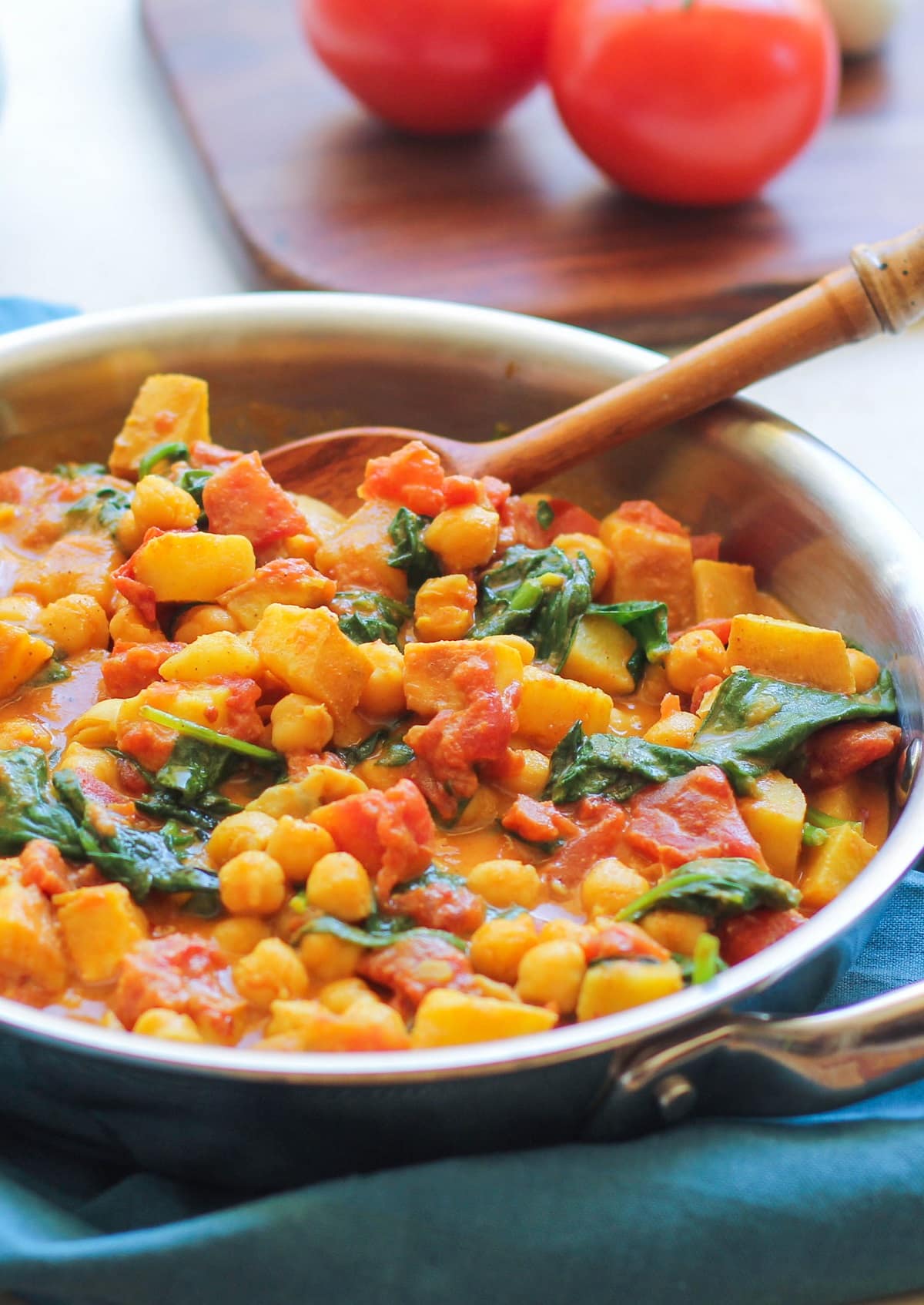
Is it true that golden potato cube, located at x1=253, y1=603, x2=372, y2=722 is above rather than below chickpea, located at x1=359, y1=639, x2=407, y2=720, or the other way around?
above

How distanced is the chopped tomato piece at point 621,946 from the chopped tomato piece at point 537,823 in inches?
16.2

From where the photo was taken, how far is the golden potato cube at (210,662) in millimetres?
3453

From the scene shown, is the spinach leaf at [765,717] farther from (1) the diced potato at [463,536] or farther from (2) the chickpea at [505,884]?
(1) the diced potato at [463,536]

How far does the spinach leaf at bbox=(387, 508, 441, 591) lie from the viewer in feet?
12.9

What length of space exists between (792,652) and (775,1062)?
1.30m

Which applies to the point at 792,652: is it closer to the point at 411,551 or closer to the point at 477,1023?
the point at 411,551

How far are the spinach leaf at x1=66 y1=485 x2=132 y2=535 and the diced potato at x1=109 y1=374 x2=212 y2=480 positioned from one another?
137 mm

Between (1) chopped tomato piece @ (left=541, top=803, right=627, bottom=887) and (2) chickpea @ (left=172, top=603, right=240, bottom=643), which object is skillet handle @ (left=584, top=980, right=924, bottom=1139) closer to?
(1) chopped tomato piece @ (left=541, top=803, right=627, bottom=887)

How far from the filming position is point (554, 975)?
9.30ft

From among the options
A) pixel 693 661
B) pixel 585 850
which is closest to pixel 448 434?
pixel 693 661

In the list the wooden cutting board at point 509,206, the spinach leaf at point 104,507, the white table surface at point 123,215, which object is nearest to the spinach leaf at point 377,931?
the spinach leaf at point 104,507

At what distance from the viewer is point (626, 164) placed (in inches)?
224

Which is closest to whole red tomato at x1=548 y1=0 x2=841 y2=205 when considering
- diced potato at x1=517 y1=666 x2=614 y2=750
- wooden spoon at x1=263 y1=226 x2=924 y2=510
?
wooden spoon at x1=263 y1=226 x2=924 y2=510

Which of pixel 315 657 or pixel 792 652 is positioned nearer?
pixel 315 657
